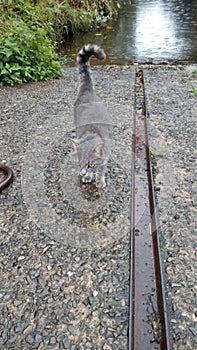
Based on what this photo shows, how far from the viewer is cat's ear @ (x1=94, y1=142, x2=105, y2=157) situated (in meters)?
2.27

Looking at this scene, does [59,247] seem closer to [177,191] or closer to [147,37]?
[177,191]

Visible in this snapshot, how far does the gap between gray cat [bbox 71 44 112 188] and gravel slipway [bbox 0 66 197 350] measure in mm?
145

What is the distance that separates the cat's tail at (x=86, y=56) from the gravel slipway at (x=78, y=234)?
0.68m

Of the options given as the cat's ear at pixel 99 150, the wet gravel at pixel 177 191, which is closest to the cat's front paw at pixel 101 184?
the cat's ear at pixel 99 150

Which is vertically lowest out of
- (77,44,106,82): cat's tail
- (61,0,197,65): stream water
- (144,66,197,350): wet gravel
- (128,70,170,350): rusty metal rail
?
(128,70,170,350): rusty metal rail

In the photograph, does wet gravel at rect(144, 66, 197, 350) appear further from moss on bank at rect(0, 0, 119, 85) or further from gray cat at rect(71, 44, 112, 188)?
moss on bank at rect(0, 0, 119, 85)

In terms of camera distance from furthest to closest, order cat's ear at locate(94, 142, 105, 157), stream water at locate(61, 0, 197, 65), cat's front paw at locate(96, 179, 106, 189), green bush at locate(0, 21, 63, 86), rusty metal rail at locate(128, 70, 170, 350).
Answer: stream water at locate(61, 0, 197, 65)
green bush at locate(0, 21, 63, 86)
cat's front paw at locate(96, 179, 106, 189)
cat's ear at locate(94, 142, 105, 157)
rusty metal rail at locate(128, 70, 170, 350)

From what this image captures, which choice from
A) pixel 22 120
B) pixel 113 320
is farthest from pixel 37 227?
pixel 22 120

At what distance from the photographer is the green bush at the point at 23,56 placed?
4371 millimetres

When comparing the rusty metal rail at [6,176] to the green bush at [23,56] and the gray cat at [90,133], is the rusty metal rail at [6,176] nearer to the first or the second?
the gray cat at [90,133]

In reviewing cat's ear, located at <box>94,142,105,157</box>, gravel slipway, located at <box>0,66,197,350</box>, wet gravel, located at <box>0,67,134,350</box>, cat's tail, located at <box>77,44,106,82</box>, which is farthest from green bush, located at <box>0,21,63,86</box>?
cat's ear, located at <box>94,142,105,157</box>

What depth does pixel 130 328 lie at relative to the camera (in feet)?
4.99

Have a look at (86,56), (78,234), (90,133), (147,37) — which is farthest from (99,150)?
(147,37)

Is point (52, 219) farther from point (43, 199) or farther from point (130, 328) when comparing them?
point (130, 328)
